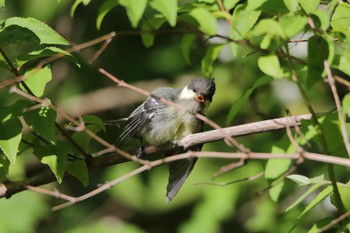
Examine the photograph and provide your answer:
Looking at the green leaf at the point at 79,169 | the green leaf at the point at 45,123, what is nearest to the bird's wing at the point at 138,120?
the green leaf at the point at 79,169

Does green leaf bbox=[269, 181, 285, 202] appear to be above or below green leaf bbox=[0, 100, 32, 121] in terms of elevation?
below

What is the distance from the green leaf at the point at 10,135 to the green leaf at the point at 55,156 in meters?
0.18

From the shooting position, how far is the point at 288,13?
7.52 ft

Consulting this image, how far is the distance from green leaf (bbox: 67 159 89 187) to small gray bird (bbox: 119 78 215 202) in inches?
38.1

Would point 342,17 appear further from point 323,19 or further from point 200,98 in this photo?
point 200,98

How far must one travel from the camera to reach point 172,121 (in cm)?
441

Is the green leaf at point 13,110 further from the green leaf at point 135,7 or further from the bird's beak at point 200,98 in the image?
the bird's beak at point 200,98

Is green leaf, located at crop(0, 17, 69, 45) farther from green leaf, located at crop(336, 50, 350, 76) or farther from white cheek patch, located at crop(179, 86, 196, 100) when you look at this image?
white cheek patch, located at crop(179, 86, 196, 100)

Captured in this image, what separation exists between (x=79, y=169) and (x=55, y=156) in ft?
0.65

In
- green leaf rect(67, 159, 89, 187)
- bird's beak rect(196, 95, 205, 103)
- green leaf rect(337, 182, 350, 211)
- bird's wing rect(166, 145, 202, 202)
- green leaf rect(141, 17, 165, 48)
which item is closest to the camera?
green leaf rect(141, 17, 165, 48)

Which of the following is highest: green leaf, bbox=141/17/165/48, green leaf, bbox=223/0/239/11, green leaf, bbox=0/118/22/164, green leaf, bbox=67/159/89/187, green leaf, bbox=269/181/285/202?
green leaf, bbox=141/17/165/48

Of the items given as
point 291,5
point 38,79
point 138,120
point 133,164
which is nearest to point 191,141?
point 38,79

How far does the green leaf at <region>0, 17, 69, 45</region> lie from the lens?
264 centimetres

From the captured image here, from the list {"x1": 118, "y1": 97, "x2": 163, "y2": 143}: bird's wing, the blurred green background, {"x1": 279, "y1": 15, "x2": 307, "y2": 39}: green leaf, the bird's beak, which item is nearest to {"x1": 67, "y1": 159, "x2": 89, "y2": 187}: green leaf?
{"x1": 279, "y1": 15, "x2": 307, "y2": 39}: green leaf
